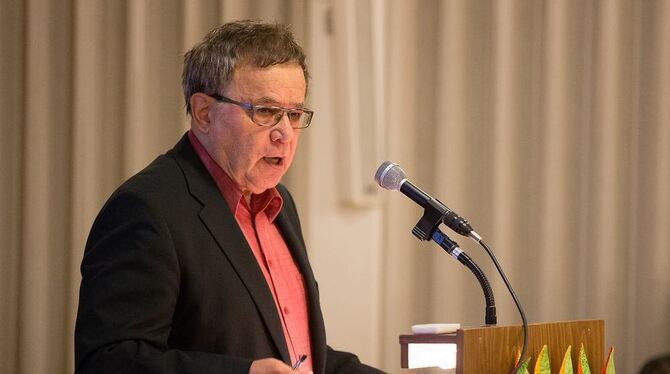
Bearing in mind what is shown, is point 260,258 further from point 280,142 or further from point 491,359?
point 491,359

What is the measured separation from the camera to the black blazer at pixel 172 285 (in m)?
1.68

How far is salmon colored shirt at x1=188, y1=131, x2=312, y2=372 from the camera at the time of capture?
203cm

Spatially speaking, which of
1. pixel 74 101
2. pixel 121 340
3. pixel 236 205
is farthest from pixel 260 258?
pixel 74 101

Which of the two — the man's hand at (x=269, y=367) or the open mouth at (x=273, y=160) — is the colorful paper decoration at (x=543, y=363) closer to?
the man's hand at (x=269, y=367)

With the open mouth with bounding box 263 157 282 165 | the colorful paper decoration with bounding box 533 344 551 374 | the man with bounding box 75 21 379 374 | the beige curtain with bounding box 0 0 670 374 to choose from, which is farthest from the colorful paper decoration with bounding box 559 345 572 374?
the beige curtain with bounding box 0 0 670 374

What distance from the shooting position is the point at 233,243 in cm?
192

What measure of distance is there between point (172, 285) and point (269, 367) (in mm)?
264

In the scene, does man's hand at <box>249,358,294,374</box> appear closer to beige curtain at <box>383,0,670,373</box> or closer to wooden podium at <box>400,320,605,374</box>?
wooden podium at <box>400,320,605,374</box>

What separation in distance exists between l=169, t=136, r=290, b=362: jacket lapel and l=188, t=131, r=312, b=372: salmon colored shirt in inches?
2.2

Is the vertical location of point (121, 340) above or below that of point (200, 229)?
below

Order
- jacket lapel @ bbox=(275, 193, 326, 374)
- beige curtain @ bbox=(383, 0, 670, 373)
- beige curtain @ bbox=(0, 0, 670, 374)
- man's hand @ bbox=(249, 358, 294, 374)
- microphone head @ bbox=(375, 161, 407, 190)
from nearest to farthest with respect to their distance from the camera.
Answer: man's hand @ bbox=(249, 358, 294, 374) < microphone head @ bbox=(375, 161, 407, 190) < jacket lapel @ bbox=(275, 193, 326, 374) < beige curtain @ bbox=(0, 0, 670, 374) < beige curtain @ bbox=(383, 0, 670, 373)

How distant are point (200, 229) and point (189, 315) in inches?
7.3

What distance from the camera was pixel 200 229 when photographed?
1.89 meters

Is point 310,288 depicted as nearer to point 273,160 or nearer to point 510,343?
point 273,160
